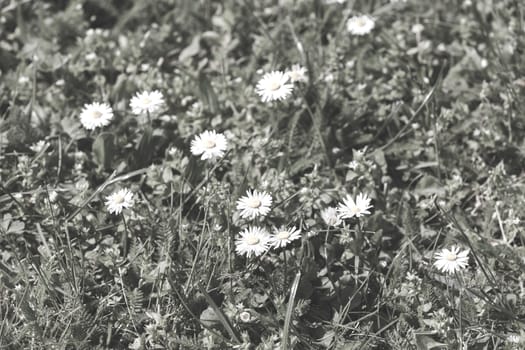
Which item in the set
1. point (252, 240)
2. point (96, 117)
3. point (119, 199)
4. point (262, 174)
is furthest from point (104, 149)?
point (252, 240)

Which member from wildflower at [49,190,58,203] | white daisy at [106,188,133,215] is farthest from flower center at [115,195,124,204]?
wildflower at [49,190,58,203]

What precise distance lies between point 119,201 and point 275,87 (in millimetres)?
812

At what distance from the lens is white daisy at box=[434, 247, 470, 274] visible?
2660 mm

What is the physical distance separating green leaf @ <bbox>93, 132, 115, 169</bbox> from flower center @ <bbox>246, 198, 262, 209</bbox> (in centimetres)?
79

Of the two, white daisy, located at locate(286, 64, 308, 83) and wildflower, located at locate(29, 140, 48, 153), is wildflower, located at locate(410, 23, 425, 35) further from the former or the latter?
wildflower, located at locate(29, 140, 48, 153)

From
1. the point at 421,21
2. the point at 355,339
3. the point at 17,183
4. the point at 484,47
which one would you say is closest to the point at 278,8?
the point at 421,21

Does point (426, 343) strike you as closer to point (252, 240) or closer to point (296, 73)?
point (252, 240)

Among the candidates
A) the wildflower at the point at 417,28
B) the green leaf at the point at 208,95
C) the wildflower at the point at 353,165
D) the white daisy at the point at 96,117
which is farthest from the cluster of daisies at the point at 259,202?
the wildflower at the point at 417,28

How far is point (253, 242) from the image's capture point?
2.64 meters

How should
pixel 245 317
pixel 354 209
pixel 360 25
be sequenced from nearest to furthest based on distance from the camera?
pixel 245 317, pixel 354 209, pixel 360 25

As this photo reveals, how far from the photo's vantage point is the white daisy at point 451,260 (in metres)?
2.66

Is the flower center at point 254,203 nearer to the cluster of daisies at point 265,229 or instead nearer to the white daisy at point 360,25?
the cluster of daisies at point 265,229

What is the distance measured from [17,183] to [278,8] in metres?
1.68

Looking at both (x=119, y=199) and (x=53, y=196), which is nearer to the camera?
(x=119, y=199)
